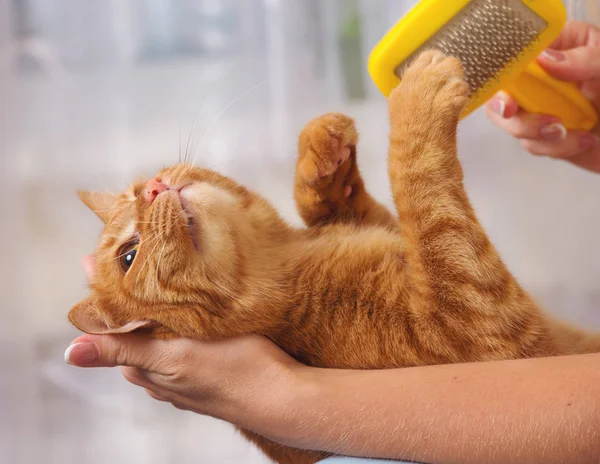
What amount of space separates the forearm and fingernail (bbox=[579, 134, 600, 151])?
784 mm

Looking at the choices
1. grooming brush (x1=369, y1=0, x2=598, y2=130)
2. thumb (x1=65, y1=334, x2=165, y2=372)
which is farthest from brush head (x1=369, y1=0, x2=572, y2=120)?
thumb (x1=65, y1=334, x2=165, y2=372)

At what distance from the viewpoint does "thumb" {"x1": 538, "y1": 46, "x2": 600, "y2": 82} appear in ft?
4.24

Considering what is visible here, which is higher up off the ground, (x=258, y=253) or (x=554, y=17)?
(x=554, y=17)

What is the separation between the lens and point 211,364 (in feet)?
3.37

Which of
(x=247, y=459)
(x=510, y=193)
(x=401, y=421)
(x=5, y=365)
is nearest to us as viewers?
(x=401, y=421)

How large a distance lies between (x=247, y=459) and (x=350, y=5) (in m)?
1.57

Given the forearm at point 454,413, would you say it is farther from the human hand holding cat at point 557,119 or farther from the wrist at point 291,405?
the human hand holding cat at point 557,119

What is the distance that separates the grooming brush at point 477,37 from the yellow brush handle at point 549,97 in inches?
6.0

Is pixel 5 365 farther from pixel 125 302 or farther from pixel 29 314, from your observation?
pixel 125 302

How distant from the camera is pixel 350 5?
6.63 feet

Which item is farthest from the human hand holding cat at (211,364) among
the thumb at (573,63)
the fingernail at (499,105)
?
the thumb at (573,63)

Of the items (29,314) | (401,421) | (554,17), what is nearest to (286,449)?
(401,421)

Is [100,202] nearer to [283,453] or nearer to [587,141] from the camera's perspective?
[283,453]

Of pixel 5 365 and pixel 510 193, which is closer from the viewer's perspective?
pixel 5 365
